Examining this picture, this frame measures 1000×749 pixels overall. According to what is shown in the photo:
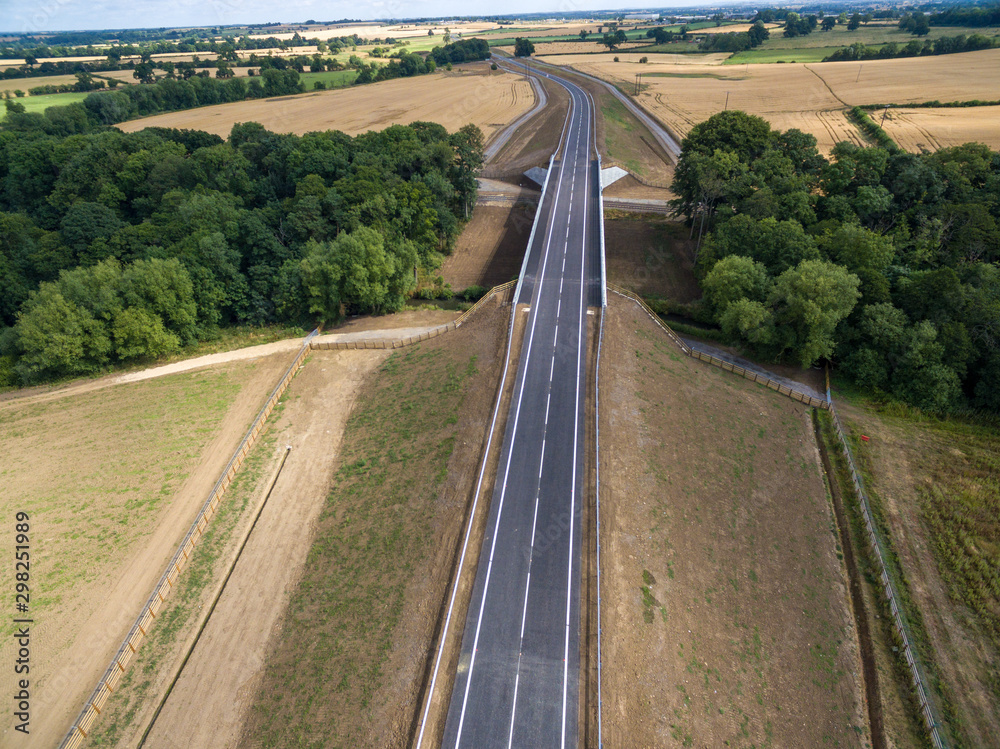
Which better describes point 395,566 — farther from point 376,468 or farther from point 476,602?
point 376,468

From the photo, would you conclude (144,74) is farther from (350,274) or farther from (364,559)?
(364,559)

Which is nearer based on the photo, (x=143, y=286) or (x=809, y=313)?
(x=809, y=313)

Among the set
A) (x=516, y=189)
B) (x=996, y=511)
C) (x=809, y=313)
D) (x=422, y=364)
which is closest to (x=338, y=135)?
(x=516, y=189)

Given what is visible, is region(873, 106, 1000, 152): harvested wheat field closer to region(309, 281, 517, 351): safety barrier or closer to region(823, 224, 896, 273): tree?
region(823, 224, 896, 273): tree

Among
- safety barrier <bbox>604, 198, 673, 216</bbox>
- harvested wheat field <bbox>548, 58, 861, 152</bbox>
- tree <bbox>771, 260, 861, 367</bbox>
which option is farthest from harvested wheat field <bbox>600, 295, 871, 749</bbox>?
harvested wheat field <bbox>548, 58, 861, 152</bbox>

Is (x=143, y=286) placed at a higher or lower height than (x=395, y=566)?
higher

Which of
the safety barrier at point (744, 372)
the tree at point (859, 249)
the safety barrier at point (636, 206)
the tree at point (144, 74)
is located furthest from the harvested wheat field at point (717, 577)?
the tree at point (144, 74)

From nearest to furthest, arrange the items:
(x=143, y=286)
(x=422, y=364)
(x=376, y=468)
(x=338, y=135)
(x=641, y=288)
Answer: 1. (x=376, y=468)
2. (x=422, y=364)
3. (x=143, y=286)
4. (x=641, y=288)
5. (x=338, y=135)

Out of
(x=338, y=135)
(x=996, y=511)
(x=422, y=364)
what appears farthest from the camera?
(x=338, y=135)
